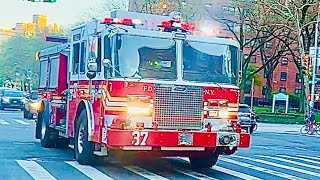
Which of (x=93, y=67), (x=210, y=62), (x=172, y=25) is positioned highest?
(x=172, y=25)

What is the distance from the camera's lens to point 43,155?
52.6ft

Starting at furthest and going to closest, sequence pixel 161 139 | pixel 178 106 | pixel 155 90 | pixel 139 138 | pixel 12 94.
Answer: pixel 12 94, pixel 178 106, pixel 155 90, pixel 161 139, pixel 139 138

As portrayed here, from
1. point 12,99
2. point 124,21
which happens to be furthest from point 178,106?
point 12,99

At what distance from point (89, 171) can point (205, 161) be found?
283 cm

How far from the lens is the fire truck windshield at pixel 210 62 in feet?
43.4

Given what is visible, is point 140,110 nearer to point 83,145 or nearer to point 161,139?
point 161,139

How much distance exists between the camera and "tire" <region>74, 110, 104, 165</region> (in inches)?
540

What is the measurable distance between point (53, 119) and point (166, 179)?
5.41 m

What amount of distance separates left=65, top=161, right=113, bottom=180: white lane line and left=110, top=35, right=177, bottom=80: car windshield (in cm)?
189

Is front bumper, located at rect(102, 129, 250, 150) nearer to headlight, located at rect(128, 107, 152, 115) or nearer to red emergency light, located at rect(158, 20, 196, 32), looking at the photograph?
headlight, located at rect(128, 107, 152, 115)

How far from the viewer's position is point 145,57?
1291 cm

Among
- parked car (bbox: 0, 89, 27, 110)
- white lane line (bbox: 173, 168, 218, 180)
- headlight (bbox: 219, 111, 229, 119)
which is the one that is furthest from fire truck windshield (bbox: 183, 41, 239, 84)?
parked car (bbox: 0, 89, 27, 110)

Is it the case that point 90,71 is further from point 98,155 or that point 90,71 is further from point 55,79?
point 55,79

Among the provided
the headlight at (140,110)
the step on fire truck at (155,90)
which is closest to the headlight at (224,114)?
the step on fire truck at (155,90)
